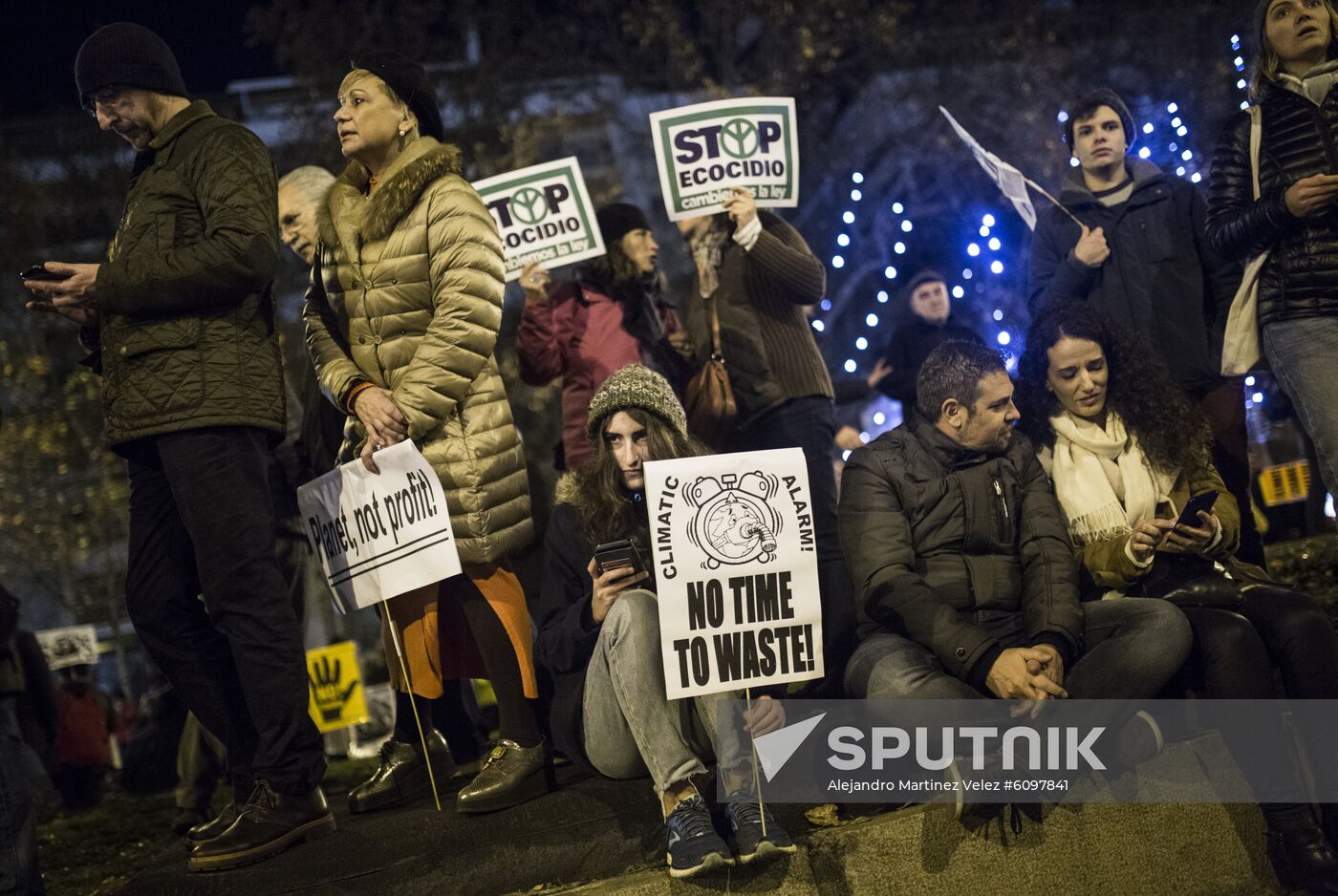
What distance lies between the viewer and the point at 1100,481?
4.32 meters

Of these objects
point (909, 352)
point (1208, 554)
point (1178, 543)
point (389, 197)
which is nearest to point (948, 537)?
point (1178, 543)

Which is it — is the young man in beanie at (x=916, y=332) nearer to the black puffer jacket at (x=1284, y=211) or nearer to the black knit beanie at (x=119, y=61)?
the black puffer jacket at (x=1284, y=211)

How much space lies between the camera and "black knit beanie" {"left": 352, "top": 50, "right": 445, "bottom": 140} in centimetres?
433

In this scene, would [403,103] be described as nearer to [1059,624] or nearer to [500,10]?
[1059,624]

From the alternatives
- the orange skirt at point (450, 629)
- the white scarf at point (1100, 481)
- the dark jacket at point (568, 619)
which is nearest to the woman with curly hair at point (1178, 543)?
the white scarf at point (1100, 481)

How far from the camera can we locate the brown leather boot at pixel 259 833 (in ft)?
12.5

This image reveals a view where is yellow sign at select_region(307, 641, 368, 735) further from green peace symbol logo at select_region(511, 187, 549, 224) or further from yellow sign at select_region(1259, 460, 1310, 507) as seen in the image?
yellow sign at select_region(1259, 460, 1310, 507)

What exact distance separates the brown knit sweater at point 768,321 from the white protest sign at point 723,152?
1.11 ft

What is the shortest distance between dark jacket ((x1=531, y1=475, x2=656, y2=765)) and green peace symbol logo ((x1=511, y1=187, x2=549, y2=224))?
8.29 ft

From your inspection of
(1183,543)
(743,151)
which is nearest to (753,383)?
(743,151)

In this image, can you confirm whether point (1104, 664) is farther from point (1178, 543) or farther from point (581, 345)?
point (581, 345)

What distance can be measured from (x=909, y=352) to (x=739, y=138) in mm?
1385

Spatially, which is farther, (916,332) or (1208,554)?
(916,332)

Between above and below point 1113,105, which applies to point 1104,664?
below
